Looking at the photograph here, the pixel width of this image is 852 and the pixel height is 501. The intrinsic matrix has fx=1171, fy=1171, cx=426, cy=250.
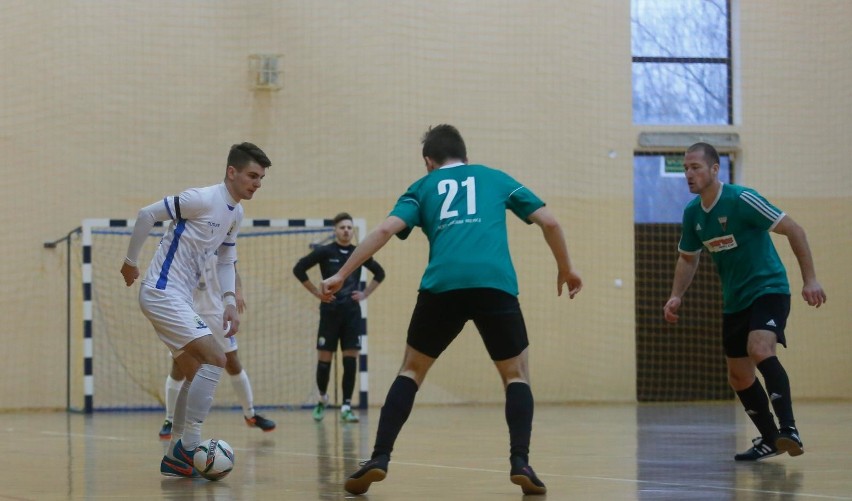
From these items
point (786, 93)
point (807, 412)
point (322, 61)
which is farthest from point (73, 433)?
point (786, 93)

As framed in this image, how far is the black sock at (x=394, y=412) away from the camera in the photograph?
5.40m

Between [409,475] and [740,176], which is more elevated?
[740,176]

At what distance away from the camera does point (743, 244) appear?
736 centimetres

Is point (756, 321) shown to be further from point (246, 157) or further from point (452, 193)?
point (246, 157)

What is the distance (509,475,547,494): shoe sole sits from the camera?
5.22 m

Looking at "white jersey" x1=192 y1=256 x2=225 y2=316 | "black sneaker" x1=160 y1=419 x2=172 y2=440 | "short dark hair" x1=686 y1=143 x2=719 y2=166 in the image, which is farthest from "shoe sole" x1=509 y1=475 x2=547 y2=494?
"white jersey" x1=192 y1=256 x2=225 y2=316

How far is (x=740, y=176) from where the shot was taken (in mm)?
16109

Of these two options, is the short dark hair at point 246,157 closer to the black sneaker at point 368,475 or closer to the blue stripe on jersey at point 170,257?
the blue stripe on jersey at point 170,257

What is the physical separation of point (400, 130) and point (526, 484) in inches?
418

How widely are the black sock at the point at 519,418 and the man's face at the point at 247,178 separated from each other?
1994mm

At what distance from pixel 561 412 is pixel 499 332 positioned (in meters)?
8.36

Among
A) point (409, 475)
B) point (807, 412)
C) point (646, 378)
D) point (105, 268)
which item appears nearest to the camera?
point (409, 475)

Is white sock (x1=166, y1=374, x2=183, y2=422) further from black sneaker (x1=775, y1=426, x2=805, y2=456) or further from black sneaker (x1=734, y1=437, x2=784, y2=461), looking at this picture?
black sneaker (x1=775, y1=426, x2=805, y2=456)

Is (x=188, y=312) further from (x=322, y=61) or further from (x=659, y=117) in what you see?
(x=659, y=117)
